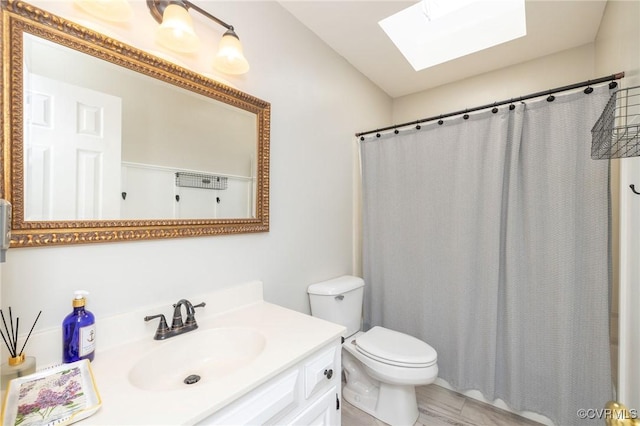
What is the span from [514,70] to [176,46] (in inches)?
96.0

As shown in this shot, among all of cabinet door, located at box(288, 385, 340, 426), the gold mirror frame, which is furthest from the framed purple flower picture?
cabinet door, located at box(288, 385, 340, 426)

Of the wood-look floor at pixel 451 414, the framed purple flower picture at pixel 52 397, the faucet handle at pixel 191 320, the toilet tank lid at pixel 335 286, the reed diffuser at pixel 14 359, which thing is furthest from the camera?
the toilet tank lid at pixel 335 286

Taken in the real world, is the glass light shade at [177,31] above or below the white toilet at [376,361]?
above

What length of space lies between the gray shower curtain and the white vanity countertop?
104 centimetres

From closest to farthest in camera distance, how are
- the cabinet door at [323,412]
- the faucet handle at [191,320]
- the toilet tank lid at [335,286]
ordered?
1. the cabinet door at [323,412]
2. the faucet handle at [191,320]
3. the toilet tank lid at [335,286]

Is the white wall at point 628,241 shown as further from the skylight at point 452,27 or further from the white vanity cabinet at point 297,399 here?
the white vanity cabinet at point 297,399

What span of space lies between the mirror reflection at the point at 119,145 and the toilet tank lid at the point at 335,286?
2.33 ft

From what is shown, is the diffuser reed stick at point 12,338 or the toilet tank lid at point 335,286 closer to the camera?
the diffuser reed stick at point 12,338

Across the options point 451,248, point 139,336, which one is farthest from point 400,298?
point 139,336

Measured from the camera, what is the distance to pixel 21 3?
75 centimetres

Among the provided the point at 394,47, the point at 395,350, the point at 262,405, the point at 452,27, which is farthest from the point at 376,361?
the point at 452,27

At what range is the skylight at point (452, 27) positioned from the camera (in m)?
1.72

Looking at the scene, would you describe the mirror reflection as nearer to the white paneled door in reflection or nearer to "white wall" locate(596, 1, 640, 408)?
the white paneled door in reflection

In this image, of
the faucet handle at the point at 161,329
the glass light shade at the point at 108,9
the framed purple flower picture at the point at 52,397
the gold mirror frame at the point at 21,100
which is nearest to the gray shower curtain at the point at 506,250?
the gold mirror frame at the point at 21,100
